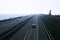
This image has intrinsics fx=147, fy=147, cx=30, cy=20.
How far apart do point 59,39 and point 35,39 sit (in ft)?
16.9

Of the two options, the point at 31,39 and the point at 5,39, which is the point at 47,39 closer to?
the point at 31,39

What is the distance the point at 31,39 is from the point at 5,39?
554cm

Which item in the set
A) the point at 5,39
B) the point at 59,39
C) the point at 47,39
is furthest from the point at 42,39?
the point at 5,39

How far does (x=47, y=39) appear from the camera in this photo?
3128 cm

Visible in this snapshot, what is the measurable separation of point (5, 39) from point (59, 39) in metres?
11.5

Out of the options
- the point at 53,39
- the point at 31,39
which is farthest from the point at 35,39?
the point at 53,39

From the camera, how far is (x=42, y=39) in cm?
3123

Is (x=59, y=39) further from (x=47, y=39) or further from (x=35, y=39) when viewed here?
(x=35, y=39)

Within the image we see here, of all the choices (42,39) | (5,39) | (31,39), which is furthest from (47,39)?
(5,39)

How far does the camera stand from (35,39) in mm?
31094

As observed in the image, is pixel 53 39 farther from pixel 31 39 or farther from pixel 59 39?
pixel 31 39

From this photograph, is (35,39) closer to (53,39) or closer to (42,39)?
(42,39)

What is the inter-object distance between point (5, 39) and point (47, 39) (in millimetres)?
8935
